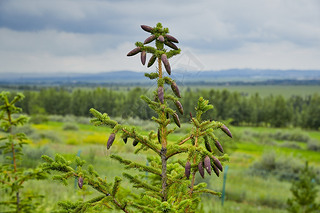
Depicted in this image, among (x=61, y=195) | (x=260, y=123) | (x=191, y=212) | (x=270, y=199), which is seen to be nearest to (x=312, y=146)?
(x=260, y=123)

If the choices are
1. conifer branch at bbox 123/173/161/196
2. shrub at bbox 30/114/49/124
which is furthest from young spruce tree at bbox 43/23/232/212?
shrub at bbox 30/114/49/124

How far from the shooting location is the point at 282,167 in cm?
2400

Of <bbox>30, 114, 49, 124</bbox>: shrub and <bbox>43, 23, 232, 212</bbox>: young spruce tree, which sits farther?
<bbox>30, 114, 49, 124</bbox>: shrub

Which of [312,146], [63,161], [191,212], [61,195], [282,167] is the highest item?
[63,161]

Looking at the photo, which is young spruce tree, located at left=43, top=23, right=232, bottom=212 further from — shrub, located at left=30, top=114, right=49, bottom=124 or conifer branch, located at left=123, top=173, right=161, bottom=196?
shrub, located at left=30, top=114, right=49, bottom=124

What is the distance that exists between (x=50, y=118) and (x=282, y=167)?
4185 centimetres

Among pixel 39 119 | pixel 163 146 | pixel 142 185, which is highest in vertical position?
pixel 163 146

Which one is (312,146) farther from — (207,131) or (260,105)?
(207,131)

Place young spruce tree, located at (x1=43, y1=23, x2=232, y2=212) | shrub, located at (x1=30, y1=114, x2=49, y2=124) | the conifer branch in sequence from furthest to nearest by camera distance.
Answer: shrub, located at (x1=30, y1=114, x2=49, y2=124), the conifer branch, young spruce tree, located at (x1=43, y1=23, x2=232, y2=212)

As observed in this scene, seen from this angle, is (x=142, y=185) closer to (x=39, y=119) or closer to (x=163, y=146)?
(x=163, y=146)

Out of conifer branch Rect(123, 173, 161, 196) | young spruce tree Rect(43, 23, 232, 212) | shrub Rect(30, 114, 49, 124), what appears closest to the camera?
young spruce tree Rect(43, 23, 232, 212)

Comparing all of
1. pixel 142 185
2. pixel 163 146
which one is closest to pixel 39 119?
pixel 142 185

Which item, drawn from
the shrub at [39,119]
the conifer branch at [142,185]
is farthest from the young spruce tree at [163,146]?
the shrub at [39,119]

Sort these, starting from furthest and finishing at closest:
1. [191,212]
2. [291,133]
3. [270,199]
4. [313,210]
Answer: [291,133] → [270,199] → [313,210] → [191,212]
